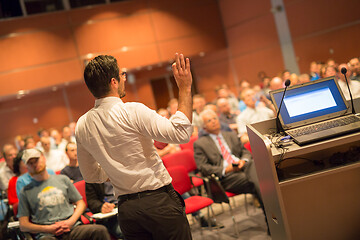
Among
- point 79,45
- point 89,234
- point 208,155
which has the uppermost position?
point 79,45

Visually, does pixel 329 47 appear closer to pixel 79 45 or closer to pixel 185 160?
pixel 185 160

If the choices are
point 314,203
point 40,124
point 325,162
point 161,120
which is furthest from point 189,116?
point 40,124

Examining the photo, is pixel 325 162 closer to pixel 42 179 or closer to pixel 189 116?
pixel 189 116

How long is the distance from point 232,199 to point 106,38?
7361 mm

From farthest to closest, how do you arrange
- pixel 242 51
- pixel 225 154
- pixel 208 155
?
pixel 242 51 → pixel 225 154 → pixel 208 155

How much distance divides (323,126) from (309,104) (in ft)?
0.80

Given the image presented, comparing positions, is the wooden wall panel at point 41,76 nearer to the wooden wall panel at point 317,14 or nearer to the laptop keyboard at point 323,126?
the wooden wall panel at point 317,14

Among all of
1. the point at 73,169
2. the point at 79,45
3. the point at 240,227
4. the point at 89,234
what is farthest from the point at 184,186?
the point at 79,45

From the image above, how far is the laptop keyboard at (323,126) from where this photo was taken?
7.95 ft

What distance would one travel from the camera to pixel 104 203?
3.74 metres

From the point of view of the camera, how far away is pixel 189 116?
1775 mm

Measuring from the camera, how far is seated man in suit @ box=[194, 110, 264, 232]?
13.2 ft

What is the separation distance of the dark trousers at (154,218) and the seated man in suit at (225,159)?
2248 millimetres

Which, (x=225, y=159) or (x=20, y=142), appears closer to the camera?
(x=225, y=159)
